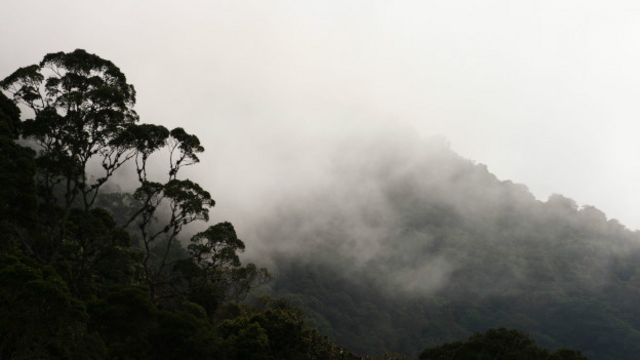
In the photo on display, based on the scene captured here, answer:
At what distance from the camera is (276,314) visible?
49.5 m

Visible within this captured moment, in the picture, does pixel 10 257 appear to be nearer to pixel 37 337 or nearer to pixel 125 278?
pixel 37 337

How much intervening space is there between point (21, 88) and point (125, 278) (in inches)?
753

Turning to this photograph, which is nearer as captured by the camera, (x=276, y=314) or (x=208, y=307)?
(x=276, y=314)

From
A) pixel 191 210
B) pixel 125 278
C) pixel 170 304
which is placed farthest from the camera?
pixel 170 304

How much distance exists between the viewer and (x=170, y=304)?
54.4 meters

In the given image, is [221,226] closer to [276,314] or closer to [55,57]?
[276,314]

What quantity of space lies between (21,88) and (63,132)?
402 centimetres

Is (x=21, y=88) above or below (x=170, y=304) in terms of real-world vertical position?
above

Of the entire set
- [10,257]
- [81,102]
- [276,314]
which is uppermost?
[81,102]

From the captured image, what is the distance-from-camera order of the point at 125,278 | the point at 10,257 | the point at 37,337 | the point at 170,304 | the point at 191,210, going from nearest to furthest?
1. the point at 37,337
2. the point at 10,257
3. the point at 191,210
4. the point at 125,278
5. the point at 170,304

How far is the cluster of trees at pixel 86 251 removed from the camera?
24.2 meters

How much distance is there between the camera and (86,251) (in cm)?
4347

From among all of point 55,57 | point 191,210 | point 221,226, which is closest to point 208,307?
point 221,226

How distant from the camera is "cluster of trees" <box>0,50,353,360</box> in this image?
24156 mm
